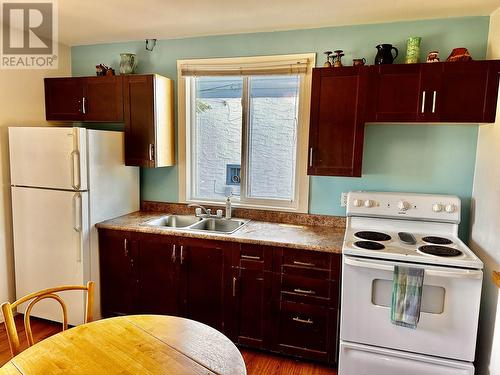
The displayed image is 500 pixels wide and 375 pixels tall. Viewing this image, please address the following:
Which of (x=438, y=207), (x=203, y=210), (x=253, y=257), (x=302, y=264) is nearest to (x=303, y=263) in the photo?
(x=302, y=264)

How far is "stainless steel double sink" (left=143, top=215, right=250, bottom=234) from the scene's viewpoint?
289 cm

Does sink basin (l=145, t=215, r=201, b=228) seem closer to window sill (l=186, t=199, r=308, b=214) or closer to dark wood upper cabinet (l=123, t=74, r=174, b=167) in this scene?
window sill (l=186, t=199, r=308, b=214)

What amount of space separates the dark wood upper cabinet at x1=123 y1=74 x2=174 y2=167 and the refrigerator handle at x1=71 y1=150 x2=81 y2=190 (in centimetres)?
48

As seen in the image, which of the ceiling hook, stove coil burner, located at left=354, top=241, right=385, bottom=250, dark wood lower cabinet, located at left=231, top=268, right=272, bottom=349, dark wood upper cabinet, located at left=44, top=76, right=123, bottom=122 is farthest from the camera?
the ceiling hook

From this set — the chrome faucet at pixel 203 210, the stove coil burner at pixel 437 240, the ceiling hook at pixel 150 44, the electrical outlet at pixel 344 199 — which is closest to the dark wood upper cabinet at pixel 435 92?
the electrical outlet at pixel 344 199

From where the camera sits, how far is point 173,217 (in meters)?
3.10

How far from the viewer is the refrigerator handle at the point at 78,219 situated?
2.59 metres

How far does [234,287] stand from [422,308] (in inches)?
46.7

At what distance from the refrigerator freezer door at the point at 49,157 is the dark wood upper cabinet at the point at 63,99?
0.44m

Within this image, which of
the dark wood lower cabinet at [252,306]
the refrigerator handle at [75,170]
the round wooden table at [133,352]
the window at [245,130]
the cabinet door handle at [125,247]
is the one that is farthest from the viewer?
the window at [245,130]

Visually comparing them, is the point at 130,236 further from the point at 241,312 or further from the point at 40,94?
the point at 40,94

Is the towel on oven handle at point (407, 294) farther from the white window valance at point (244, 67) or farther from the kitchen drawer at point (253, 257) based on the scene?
the white window valance at point (244, 67)

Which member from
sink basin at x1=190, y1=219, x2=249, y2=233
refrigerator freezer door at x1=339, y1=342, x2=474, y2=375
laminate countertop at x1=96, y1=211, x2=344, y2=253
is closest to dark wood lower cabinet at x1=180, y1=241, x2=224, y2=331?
laminate countertop at x1=96, y1=211, x2=344, y2=253

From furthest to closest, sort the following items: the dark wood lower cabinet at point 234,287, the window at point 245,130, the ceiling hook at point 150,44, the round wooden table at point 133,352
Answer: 1. the ceiling hook at point 150,44
2. the window at point 245,130
3. the dark wood lower cabinet at point 234,287
4. the round wooden table at point 133,352
